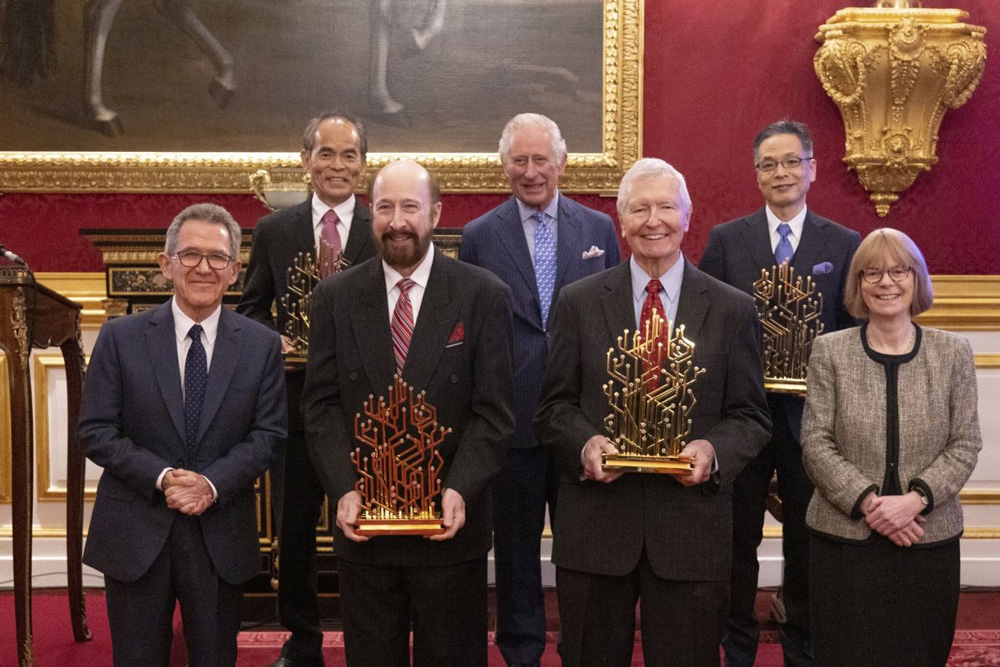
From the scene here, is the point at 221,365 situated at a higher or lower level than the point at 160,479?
higher

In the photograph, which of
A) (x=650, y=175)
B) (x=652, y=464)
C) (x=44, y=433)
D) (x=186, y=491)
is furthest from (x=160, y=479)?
(x=44, y=433)

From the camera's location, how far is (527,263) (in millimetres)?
4312

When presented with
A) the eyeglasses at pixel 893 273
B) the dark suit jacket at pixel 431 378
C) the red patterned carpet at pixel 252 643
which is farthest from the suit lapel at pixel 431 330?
the red patterned carpet at pixel 252 643

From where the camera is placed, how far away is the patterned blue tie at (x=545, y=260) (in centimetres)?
432

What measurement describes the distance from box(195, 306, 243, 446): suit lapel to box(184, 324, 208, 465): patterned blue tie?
2 cm

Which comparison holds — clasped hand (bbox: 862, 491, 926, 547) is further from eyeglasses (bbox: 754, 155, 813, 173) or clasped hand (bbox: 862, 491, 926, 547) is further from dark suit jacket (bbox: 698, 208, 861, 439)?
eyeglasses (bbox: 754, 155, 813, 173)

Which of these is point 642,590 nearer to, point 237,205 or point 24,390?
point 24,390

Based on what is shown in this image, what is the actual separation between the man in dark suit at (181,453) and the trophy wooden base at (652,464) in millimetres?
1097

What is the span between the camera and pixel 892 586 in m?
3.58

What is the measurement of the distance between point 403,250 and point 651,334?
0.78m

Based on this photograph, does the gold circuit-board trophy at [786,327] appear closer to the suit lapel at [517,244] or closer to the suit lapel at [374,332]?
the suit lapel at [517,244]

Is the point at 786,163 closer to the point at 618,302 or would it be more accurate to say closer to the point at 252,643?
the point at 618,302

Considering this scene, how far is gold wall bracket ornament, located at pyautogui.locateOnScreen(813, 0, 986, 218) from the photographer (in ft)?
18.4

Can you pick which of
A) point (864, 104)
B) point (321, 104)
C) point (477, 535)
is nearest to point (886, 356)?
point (477, 535)
